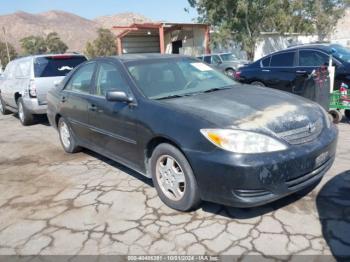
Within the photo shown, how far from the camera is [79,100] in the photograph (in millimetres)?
5293

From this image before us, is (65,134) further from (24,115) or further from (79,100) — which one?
(24,115)

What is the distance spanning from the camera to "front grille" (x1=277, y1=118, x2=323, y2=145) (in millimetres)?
3305

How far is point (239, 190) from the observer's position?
319cm

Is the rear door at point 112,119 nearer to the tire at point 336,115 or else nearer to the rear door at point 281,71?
the tire at point 336,115

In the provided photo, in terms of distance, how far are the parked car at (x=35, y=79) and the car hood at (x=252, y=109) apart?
5.21 meters

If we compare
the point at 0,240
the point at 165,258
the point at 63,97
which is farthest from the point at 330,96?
the point at 0,240

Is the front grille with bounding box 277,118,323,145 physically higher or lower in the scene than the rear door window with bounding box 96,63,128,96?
lower

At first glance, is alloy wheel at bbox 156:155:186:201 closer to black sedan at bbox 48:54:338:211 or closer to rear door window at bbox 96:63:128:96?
black sedan at bbox 48:54:338:211

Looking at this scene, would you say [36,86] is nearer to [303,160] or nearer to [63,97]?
[63,97]

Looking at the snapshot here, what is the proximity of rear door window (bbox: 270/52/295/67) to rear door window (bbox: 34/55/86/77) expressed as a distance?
489 cm

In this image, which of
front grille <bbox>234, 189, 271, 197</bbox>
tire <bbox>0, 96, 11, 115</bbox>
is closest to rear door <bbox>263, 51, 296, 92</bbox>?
front grille <bbox>234, 189, 271, 197</bbox>

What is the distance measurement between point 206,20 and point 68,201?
21.5 metres

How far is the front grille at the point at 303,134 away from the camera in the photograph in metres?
3.30

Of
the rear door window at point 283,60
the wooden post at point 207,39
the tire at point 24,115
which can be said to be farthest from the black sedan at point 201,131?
the wooden post at point 207,39
